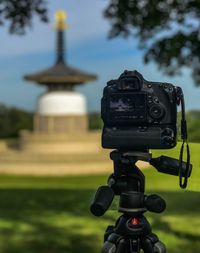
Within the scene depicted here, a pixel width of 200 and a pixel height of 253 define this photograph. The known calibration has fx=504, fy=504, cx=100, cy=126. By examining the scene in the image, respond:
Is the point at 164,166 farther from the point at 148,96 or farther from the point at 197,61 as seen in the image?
the point at 197,61

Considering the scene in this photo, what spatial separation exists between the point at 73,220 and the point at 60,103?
1776 centimetres

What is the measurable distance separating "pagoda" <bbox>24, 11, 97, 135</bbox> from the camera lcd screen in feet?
76.9

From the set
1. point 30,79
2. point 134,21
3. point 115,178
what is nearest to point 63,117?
point 30,79

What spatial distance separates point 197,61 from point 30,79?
56.3ft

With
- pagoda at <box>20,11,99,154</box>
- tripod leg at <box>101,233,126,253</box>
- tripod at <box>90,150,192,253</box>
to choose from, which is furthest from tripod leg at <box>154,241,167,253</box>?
pagoda at <box>20,11,99,154</box>

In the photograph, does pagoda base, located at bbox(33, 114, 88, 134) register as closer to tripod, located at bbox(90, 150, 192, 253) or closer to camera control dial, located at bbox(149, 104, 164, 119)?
tripod, located at bbox(90, 150, 192, 253)

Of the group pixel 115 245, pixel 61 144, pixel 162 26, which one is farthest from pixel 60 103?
pixel 115 245

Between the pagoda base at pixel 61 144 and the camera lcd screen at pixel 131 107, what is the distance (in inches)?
803

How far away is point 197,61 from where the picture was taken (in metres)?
9.23

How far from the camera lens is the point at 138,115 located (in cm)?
238

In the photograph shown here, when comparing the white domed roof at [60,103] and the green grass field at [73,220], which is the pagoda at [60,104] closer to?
the white domed roof at [60,103]

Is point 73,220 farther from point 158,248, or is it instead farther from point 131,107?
point 131,107

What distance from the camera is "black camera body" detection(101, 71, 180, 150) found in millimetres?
2385

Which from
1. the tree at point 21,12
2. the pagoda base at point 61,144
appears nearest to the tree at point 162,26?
the tree at point 21,12
